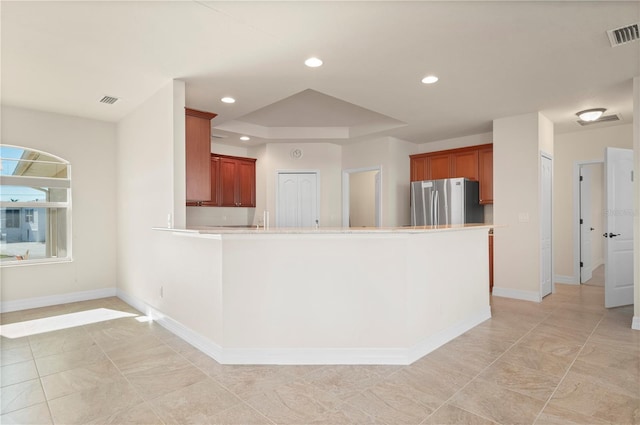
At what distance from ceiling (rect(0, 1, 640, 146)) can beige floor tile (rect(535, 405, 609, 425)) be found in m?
2.68

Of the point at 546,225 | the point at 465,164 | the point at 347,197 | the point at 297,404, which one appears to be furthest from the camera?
the point at 347,197

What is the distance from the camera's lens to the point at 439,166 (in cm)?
605

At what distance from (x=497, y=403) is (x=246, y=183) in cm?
550

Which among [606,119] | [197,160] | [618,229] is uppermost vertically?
[606,119]

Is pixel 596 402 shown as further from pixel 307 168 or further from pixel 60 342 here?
pixel 307 168

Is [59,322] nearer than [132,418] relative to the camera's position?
No

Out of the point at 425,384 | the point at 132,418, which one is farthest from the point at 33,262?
the point at 425,384

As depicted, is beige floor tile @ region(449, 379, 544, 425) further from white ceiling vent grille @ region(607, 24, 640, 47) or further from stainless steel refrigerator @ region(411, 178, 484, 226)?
stainless steel refrigerator @ region(411, 178, 484, 226)

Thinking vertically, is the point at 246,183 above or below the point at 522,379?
above

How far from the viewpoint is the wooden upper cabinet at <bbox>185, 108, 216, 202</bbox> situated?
403 centimetres

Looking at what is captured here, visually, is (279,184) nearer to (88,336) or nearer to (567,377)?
(88,336)

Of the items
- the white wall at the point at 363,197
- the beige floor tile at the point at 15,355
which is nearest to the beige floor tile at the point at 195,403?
the beige floor tile at the point at 15,355

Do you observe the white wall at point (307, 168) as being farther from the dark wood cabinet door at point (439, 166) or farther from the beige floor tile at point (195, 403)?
the beige floor tile at point (195, 403)

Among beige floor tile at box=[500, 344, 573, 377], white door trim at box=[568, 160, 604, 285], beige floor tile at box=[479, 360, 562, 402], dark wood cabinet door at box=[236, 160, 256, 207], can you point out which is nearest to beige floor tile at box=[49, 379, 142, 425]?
beige floor tile at box=[479, 360, 562, 402]
